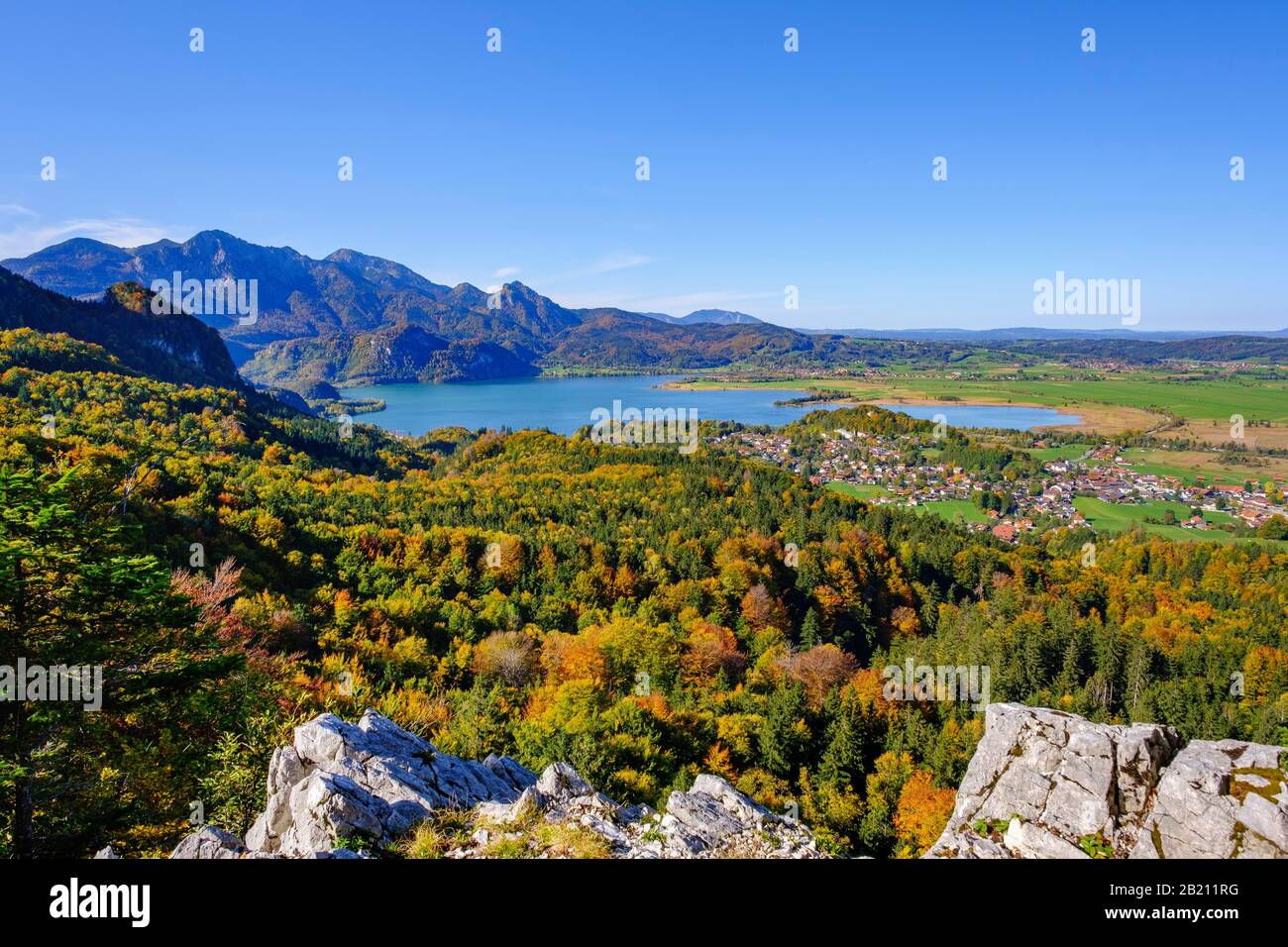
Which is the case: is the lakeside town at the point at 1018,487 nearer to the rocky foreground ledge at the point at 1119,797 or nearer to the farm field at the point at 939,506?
the farm field at the point at 939,506

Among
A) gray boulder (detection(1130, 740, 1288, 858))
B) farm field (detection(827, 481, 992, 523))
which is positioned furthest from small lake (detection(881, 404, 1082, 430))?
gray boulder (detection(1130, 740, 1288, 858))

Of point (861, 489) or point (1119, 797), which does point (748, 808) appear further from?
point (861, 489)

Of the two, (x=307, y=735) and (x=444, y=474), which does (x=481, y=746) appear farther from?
(x=444, y=474)

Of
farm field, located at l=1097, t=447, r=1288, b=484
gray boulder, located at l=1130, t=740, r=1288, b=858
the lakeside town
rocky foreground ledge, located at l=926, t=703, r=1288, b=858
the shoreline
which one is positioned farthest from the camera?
the shoreline

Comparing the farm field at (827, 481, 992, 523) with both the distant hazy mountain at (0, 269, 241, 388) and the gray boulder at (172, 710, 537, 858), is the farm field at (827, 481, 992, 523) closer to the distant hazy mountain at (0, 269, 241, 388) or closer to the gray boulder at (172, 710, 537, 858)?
the gray boulder at (172, 710, 537, 858)

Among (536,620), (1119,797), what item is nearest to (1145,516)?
(536,620)
